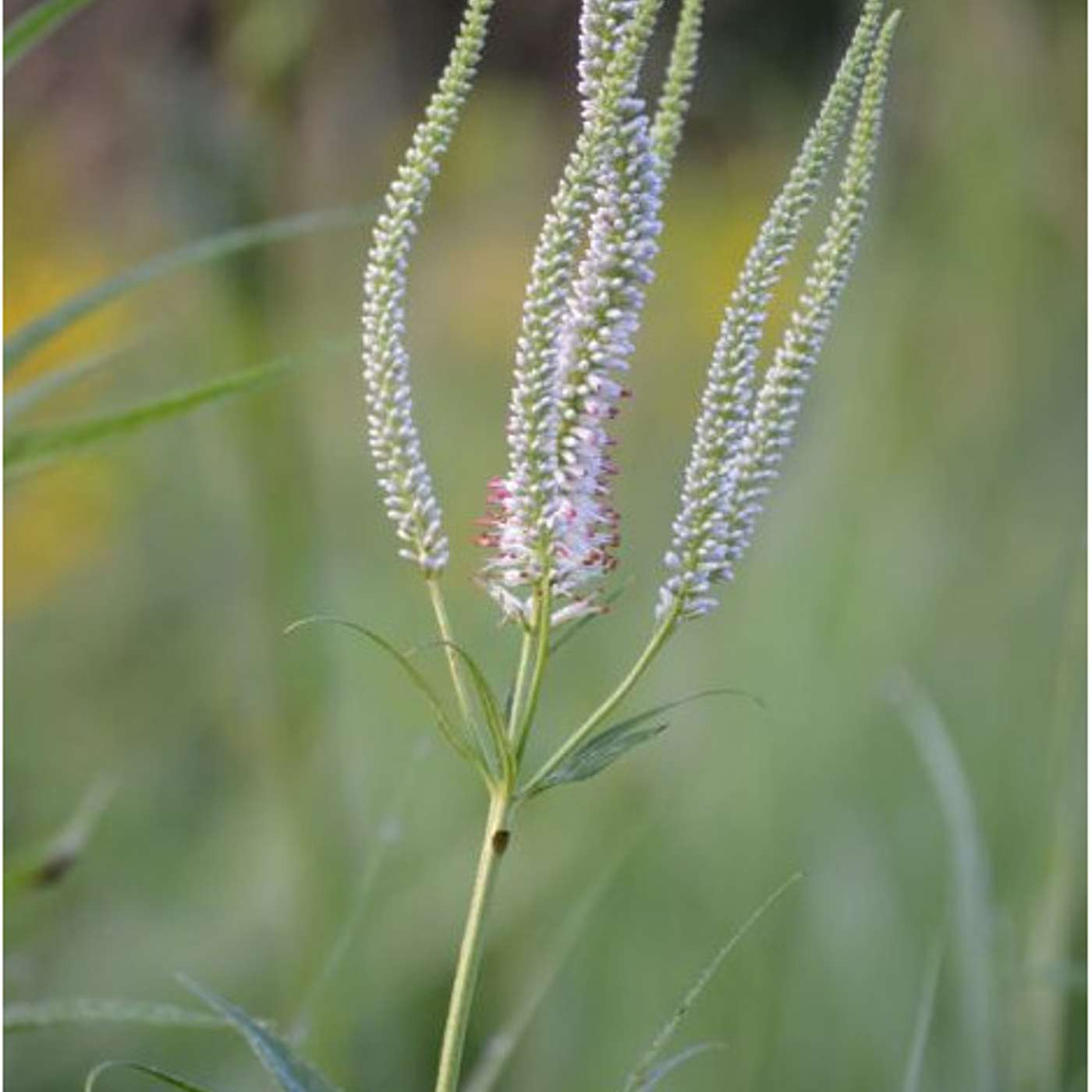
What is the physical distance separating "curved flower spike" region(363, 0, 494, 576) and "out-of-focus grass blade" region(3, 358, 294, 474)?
98 millimetres

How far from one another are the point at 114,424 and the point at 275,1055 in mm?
202

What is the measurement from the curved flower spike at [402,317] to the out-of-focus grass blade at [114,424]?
0.32 feet

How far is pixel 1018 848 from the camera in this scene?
1949mm

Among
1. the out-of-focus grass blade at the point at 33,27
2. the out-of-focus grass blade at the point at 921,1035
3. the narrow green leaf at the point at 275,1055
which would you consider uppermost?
the out-of-focus grass blade at the point at 33,27

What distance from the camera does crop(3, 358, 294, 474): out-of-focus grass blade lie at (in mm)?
546

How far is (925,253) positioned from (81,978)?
2.98 ft

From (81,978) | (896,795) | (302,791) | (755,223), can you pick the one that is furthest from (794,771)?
(755,223)

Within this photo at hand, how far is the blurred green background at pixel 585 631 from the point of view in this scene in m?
1.21

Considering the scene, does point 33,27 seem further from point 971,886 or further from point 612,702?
point 971,886

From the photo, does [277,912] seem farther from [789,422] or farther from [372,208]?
[789,422]

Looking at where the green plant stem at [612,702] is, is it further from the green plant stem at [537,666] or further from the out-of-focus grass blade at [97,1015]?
the out-of-focus grass blade at [97,1015]

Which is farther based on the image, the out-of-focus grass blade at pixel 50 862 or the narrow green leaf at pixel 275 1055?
the out-of-focus grass blade at pixel 50 862

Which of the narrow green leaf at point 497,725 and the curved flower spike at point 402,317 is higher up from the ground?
the curved flower spike at point 402,317

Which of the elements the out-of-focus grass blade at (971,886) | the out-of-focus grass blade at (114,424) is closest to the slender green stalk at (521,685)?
the out-of-focus grass blade at (114,424)
